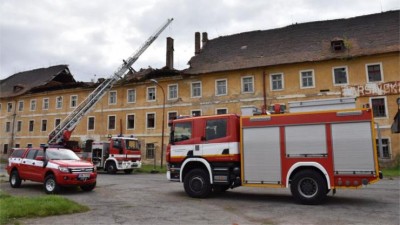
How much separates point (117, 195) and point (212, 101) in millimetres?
20152

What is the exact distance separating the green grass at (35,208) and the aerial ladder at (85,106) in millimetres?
17818

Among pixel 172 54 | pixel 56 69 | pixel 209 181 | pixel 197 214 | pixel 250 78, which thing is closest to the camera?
pixel 197 214

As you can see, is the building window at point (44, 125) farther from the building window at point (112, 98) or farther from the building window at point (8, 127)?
the building window at point (112, 98)

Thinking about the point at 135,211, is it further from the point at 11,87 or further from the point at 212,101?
the point at 11,87

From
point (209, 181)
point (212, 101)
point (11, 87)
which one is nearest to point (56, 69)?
point (11, 87)

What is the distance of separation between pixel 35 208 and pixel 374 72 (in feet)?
83.7

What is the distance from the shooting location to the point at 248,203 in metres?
10.4

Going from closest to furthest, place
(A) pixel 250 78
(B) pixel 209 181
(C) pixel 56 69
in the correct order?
1. (B) pixel 209 181
2. (A) pixel 250 78
3. (C) pixel 56 69

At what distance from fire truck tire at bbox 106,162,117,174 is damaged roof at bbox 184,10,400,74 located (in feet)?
41.6

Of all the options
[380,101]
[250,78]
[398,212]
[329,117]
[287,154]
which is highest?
[250,78]

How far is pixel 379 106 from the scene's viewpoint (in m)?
25.7

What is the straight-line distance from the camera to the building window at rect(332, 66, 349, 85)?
88.0 feet

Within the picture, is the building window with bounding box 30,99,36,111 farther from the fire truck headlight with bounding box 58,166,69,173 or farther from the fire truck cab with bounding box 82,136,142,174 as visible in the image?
the fire truck headlight with bounding box 58,166,69,173

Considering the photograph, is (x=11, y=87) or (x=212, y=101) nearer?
(x=212, y=101)
